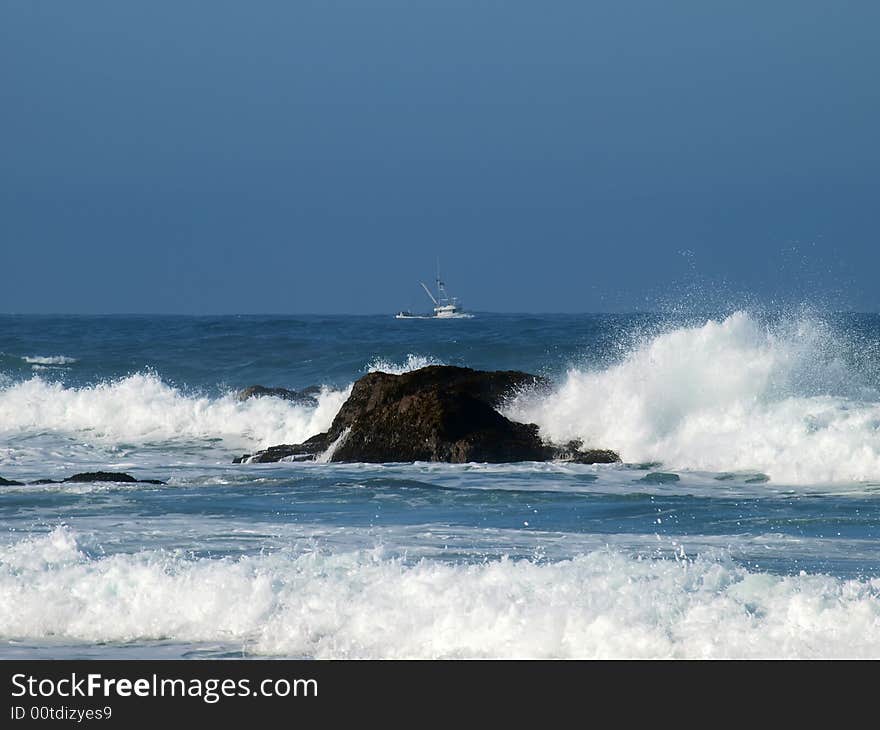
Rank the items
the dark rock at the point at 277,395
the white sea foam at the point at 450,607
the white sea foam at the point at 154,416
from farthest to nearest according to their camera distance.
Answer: the dark rock at the point at 277,395
the white sea foam at the point at 154,416
the white sea foam at the point at 450,607

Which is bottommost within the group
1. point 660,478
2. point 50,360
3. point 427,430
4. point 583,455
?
point 660,478

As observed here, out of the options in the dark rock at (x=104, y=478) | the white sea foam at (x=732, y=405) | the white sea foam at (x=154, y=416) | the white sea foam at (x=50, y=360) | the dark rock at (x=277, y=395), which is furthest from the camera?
the white sea foam at (x=50, y=360)

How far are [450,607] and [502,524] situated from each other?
12.1 feet

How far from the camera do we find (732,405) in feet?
58.1

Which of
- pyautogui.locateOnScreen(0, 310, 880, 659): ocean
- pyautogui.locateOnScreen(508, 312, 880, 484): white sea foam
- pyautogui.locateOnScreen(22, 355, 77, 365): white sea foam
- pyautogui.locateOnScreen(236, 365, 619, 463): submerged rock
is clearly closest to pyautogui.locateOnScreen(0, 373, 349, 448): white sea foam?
pyautogui.locateOnScreen(0, 310, 880, 659): ocean

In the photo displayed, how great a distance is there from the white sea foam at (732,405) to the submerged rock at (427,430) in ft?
2.61

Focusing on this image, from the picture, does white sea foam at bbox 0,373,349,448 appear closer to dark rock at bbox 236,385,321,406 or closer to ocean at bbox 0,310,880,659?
ocean at bbox 0,310,880,659

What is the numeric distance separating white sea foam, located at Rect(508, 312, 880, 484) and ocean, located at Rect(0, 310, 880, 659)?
0.04m

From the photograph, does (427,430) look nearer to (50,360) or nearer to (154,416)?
(154,416)

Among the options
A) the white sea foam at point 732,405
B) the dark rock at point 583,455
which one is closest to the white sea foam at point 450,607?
the white sea foam at point 732,405

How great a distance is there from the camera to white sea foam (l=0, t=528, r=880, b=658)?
25.2 ft

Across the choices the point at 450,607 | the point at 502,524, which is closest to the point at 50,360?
the point at 502,524

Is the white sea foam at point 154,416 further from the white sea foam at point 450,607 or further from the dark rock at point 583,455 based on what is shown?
the white sea foam at point 450,607

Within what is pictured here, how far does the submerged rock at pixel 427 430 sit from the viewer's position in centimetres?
1653
